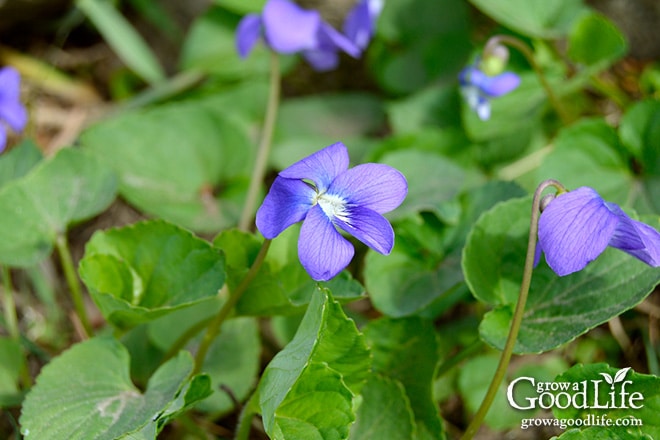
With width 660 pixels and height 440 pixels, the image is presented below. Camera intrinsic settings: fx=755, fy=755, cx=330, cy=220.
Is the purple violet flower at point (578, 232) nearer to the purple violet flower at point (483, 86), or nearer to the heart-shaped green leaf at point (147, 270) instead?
the heart-shaped green leaf at point (147, 270)

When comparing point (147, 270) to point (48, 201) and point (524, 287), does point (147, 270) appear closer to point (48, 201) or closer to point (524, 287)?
point (48, 201)

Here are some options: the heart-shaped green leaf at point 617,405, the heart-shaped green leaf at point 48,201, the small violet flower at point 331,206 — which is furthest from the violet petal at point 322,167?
the heart-shaped green leaf at point 48,201

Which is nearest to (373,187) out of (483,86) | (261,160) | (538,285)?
(538,285)

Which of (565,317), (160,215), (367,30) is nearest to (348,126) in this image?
(367,30)

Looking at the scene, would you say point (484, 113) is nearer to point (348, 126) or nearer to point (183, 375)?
point (348, 126)

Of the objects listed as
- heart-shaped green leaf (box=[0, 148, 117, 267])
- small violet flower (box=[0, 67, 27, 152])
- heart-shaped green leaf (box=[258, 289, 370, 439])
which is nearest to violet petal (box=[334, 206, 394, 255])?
heart-shaped green leaf (box=[258, 289, 370, 439])

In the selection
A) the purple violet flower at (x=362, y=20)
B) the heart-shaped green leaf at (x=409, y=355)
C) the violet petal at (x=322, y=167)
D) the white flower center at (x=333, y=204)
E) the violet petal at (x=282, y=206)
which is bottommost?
the heart-shaped green leaf at (x=409, y=355)

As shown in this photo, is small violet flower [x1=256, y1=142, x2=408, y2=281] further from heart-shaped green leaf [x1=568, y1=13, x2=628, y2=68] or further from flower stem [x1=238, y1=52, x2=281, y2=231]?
heart-shaped green leaf [x1=568, y1=13, x2=628, y2=68]
